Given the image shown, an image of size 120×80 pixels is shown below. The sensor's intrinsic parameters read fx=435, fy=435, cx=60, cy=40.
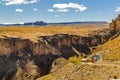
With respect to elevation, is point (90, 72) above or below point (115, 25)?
below

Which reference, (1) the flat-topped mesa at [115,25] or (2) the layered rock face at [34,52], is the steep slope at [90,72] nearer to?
(2) the layered rock face at [34,52]

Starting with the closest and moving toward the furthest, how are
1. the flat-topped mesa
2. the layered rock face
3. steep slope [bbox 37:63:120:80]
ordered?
steep slope [bbox 37:63:120:80], the layered rock face, the flat-topped mesa

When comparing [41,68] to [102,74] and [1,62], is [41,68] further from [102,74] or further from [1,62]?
[102,74]

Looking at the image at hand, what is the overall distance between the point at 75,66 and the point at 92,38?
11004cm

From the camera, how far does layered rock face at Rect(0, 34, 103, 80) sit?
512ft

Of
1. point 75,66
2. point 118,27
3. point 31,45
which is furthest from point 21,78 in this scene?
point 75,66

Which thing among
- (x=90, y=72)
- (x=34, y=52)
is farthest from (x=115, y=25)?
(x=90, y=72)

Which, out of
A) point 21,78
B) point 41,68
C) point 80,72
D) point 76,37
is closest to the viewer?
point 80,72

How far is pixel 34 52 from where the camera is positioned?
169875 mm

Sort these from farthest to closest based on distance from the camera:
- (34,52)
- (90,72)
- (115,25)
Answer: (34,52)
(115,25)
(90,72)

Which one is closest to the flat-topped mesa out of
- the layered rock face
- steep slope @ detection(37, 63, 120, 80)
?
the layered rock face

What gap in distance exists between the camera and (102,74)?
228 ft

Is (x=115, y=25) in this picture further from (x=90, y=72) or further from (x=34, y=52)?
(x=90, y=72)

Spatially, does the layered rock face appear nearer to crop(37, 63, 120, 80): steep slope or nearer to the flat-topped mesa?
the flat-topped mesa
